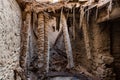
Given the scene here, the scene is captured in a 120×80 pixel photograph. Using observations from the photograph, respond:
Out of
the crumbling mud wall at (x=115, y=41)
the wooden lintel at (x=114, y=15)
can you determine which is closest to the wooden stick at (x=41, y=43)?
the wooden lintel at (x=114, y=15)

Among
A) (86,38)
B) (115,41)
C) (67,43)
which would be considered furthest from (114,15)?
(67,43)

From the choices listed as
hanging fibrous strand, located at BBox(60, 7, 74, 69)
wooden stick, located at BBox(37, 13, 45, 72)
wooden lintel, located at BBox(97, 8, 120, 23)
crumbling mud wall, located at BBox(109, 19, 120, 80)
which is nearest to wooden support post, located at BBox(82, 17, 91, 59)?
hanging fibrous strand, located at BBox(60, 7, 74, 69)

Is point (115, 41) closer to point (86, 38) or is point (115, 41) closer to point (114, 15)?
point (86, 38)

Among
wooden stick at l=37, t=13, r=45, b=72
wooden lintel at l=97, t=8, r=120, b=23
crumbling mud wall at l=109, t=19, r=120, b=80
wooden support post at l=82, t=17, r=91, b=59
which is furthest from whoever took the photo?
crumbling mud wall at l=109, t=19, r=120, b=80

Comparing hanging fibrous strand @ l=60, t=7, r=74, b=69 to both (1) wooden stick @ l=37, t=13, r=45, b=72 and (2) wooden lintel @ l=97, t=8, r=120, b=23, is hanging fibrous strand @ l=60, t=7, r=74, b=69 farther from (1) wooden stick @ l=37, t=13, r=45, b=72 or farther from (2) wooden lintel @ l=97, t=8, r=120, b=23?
(2) wooden lintel @ l=97, t=8, r=120, b=23

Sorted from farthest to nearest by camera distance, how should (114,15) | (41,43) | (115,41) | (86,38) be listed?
(115,41) → (86,38) → (41,43) → (114,15)

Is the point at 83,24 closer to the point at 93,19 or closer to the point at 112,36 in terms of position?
the point at 93,19

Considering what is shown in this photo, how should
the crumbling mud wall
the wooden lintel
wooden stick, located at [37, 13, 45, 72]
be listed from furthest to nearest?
the crumbling mud wall, wooden stick, located at [37, 13, 45, 72], the wooden lintel

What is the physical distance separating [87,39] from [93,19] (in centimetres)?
101

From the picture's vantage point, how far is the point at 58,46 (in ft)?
33.0

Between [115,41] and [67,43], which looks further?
[115,41]

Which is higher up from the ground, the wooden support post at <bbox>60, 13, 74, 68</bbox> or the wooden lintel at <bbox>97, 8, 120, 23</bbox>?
the wooden lintel at <bbox>97, 8, 120, 23</bbox>

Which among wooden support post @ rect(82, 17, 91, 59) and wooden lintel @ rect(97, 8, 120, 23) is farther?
wooden support post @ rect(82, 17, 91, 59)

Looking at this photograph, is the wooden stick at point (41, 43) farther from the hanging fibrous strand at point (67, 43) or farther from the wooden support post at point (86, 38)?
the wooden support post at point (86, 38)
